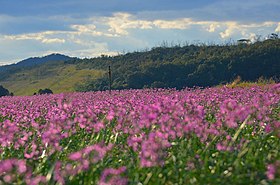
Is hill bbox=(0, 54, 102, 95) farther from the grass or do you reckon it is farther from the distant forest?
the distant forest

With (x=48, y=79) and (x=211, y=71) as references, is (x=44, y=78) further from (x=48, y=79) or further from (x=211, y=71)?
(x=211, y=71)

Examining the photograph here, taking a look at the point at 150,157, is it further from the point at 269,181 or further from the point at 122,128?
the point at 122,128

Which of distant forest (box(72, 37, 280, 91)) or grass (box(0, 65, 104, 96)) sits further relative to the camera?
grass (box(0, 65, 104, 96))

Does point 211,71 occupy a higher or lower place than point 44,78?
higher

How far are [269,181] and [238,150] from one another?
0.93 metres

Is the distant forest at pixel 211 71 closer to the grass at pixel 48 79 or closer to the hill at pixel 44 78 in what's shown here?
the hill at pixel 44 78

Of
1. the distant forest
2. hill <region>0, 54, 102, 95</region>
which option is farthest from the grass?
the distant forest

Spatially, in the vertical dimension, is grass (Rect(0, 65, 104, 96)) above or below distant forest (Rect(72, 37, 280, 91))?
below

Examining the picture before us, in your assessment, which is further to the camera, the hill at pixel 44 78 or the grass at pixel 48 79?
the hill at pixel 44 78

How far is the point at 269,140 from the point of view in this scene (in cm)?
684

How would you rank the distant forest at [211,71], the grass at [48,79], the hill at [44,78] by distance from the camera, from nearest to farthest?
1. the distant forest at [211,71]
2. the grass at [48,79]
3. the hill at [44,78]

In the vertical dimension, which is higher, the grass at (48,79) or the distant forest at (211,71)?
the distant forest at (211,71)

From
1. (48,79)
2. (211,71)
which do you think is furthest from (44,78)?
(211,71)

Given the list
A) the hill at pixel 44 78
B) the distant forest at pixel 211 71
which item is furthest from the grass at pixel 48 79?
the distant forest at pixel 211 71
